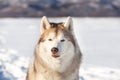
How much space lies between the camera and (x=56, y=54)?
18.5ft

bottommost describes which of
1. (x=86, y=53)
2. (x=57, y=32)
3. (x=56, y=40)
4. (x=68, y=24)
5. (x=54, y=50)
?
(x=54, y=50)

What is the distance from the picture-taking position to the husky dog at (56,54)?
5.70 meters

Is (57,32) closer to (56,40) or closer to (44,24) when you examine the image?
(56,40)

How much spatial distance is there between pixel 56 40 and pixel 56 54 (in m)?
0.17

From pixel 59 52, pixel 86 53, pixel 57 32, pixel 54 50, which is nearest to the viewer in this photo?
pixel 54 50

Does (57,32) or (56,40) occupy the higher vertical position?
(57,32)

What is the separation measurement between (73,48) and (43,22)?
0.54m

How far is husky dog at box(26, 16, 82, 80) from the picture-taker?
5700mm

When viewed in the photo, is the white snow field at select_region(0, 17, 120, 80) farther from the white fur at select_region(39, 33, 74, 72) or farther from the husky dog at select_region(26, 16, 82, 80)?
the white fur at select_region(39, 33, 74, 72)

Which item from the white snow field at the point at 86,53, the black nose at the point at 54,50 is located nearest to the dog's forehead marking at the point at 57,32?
the black nose at the point at 54,50

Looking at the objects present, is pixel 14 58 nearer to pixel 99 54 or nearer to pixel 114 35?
pixel 99 54

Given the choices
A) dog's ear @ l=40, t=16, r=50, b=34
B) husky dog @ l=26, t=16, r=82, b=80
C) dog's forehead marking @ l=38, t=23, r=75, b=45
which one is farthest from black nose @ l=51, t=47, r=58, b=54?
dog's ear @ l=40, t=16, r=50, b=34

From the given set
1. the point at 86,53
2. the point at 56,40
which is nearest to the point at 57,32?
the point at 56,40

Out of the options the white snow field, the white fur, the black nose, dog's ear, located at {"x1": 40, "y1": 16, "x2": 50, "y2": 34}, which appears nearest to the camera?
the black nose
